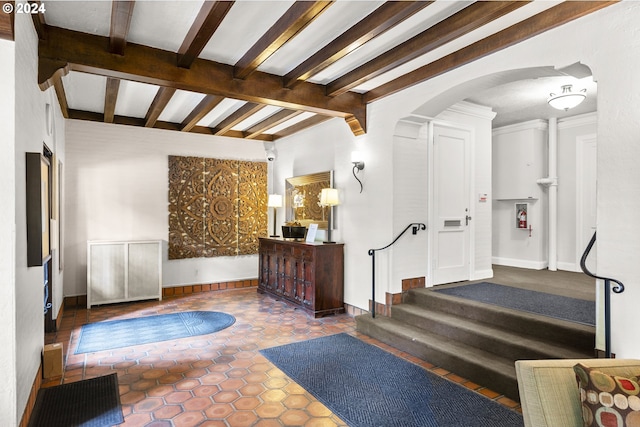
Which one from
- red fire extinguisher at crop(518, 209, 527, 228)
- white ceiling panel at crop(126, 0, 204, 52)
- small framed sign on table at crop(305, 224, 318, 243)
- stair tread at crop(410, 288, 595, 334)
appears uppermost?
white ceiling panel at crop(126, 0, 204, 52)

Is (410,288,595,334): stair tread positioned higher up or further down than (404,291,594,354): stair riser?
higher up

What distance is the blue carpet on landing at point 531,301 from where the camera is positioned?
10.8 ft

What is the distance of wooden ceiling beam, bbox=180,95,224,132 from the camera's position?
4.51 meters

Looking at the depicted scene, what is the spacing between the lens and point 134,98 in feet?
16.0

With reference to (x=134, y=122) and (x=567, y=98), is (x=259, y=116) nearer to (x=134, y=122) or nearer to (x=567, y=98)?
(x=134, y=122)

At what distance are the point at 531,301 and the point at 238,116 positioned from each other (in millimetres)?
4290

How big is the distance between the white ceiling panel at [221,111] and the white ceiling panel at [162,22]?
4.89 feet

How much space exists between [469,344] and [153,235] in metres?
4.98

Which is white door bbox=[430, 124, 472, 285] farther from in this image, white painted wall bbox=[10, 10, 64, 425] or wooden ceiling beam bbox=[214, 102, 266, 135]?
white painted wall bbox=[10, 10, 64, 425]

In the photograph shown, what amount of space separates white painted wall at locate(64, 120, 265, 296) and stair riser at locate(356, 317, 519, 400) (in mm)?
3493

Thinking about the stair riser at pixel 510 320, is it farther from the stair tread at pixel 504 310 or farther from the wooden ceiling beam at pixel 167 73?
the wooden ceiling beam at pixel 167 73

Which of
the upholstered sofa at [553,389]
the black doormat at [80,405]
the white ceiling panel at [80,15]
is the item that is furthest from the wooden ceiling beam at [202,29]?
the black doormat at [80,405]

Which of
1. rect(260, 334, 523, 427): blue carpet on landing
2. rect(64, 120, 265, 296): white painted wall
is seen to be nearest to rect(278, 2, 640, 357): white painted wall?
rect(260, 334, 523, 427): blue carpet on landing

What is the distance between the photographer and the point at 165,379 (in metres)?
3.08
